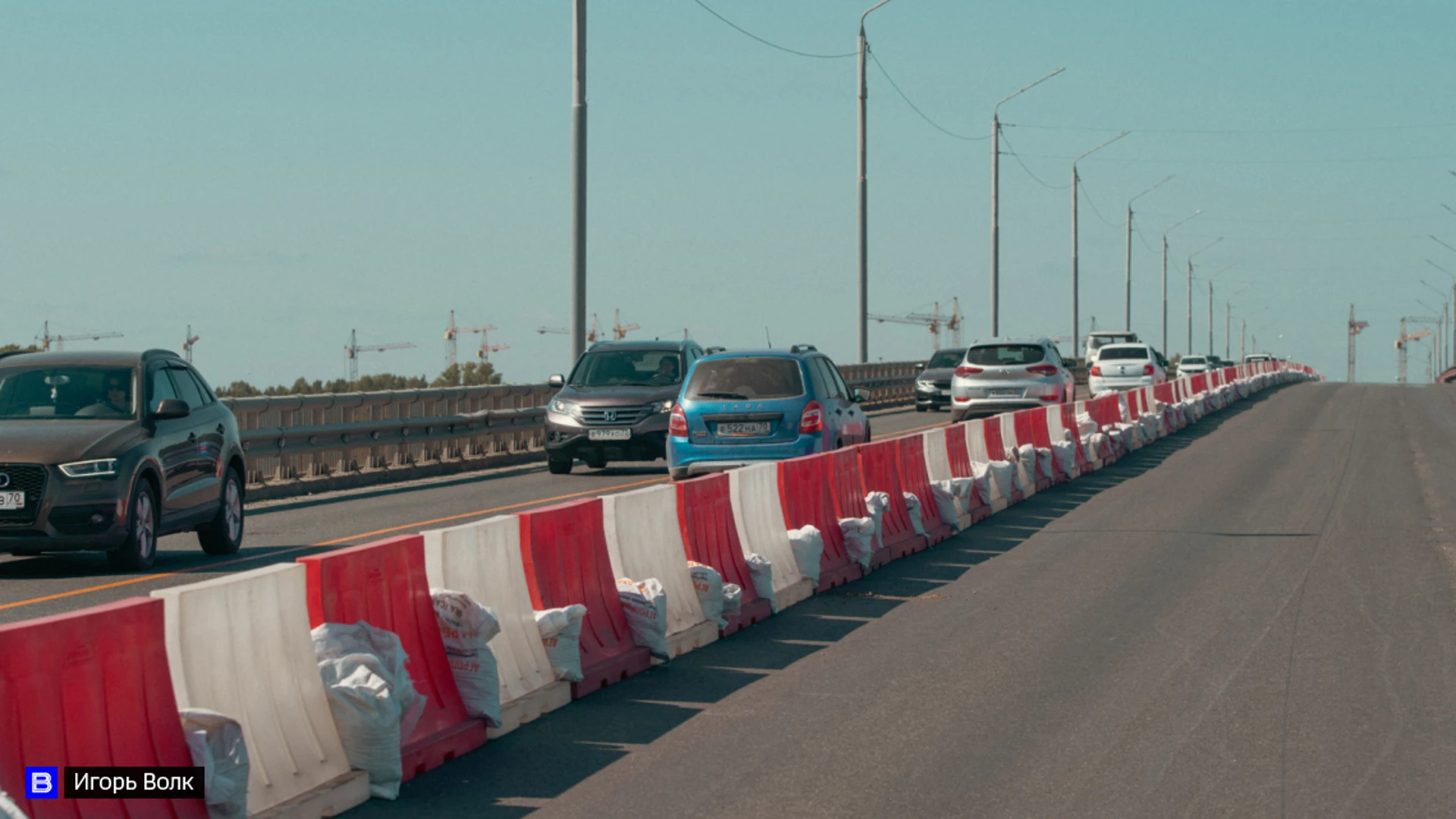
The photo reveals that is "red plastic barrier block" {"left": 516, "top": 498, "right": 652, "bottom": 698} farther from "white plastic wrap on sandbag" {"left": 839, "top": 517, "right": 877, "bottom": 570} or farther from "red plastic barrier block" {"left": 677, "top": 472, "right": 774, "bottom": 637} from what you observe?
"white plastic wrap on sandbag" {"left": 839, "top": 517, "right": 877, "bottom": 570}

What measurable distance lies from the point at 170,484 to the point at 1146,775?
8562 millimetres

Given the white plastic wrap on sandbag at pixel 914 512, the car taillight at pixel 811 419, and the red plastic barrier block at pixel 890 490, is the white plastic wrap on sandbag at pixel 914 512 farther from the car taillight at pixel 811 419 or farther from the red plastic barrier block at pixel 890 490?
the car taillight at pixel 811 419

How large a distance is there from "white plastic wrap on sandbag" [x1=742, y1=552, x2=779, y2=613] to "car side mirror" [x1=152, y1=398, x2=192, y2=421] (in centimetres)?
472

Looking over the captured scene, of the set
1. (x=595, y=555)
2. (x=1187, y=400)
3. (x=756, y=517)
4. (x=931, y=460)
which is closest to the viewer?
(x=595, y=555)

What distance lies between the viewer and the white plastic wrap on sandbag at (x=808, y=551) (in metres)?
11.6

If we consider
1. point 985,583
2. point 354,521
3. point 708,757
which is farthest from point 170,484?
point 708,757

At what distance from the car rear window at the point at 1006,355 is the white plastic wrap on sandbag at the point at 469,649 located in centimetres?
2433

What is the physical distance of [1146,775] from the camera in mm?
6461

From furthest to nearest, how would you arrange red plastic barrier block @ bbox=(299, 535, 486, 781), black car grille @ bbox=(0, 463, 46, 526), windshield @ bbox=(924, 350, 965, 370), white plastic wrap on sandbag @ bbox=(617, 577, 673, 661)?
windshield @ bbox=(924, 350, 965, 370) < black car grille @ bbox=(0, 463, 46, 526) < white plastic wrap on sandbag @ bbox=(617, 577, 673, 661) < red plastic barrier block @ bbox=(299, 535, 486, 781)

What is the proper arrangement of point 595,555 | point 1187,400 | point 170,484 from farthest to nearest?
point 1187,400
point 170,484
point 595,555

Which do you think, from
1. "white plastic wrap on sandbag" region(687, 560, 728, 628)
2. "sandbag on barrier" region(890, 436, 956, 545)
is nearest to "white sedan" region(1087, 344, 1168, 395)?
"sandbag on barrier" region(890, 436, 956, 545)

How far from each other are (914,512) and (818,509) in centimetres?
216

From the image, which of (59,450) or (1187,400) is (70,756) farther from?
(1187,400)

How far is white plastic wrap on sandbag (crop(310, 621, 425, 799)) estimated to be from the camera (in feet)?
20.5
